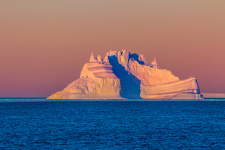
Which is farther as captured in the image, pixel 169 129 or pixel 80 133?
pixel 169 129

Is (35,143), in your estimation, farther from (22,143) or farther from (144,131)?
(144,131)

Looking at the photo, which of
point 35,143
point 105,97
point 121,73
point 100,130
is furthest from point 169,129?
point 121,73

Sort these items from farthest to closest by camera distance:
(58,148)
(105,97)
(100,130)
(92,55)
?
(92,55)
(105,97)
(100,130)
(58,148)

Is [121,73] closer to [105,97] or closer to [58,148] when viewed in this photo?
[105,97]

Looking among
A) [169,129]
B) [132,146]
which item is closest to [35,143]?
[132,146]

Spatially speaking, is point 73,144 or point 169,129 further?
point 169,129

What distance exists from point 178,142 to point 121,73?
15450cm

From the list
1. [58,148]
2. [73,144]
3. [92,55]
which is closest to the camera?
[58,148]

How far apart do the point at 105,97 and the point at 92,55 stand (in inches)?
855

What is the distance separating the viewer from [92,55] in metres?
196

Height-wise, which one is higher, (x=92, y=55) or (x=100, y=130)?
(x=92, y=55)

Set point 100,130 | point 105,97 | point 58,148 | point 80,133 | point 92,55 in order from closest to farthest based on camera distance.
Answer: point 58,148
point 80,133
point 100,130
point 105,97
point 92,55

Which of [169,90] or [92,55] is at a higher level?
[92,55]

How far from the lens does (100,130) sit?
51875 millimetres
